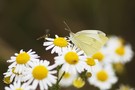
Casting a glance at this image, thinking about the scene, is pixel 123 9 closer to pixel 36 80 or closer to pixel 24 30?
pixel 24 30

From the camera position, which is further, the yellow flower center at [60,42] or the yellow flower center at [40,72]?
the yellow flower center at [60,42]

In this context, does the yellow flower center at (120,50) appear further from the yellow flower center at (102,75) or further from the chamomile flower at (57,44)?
the chamomile flower at (57,44)

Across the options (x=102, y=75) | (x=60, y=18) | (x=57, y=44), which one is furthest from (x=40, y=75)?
(x=60, y=18)

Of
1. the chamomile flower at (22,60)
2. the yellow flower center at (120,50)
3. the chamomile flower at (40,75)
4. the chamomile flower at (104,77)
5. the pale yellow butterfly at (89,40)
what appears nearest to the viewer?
the chamomile flower at (40,75)

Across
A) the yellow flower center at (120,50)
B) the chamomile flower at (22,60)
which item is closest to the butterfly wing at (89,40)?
the chamomile flower at (22,60)

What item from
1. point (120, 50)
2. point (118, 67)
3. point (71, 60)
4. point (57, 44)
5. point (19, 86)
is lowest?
point (19, 86)

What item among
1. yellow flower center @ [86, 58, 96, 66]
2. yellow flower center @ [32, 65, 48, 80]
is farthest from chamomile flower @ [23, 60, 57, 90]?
yellow flower center @ [86, 58, 96, 66]

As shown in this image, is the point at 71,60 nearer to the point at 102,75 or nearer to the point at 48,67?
the point at 48,67
